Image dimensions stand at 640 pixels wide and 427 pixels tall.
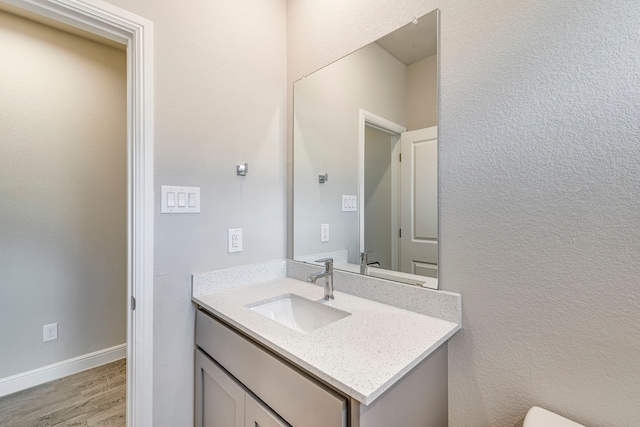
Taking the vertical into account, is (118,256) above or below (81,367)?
above

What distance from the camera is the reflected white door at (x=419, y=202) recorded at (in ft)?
3.60

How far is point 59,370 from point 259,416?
2.09m

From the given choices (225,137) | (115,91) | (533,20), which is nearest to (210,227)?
(225,137)

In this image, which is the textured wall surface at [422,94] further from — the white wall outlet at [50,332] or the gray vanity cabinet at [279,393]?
the white wall outlet at [50,332]

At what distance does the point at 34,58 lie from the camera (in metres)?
1.94

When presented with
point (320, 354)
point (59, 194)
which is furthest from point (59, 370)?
point (320, 354)

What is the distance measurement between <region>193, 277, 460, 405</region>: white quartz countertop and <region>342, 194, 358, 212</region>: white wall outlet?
0.45 metres

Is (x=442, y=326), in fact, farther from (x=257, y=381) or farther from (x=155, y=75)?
(x=155, y=75)

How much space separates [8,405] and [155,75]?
225 cm

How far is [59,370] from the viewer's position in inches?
80.4

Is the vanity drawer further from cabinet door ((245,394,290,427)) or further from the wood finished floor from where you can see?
the wood finished floor

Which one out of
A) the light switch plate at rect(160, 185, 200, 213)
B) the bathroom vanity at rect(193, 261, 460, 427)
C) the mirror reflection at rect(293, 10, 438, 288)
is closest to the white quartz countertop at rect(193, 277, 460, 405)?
the bathroom vanity at rect(193, 261, 460, 427)

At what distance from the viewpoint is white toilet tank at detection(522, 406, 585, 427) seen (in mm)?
765

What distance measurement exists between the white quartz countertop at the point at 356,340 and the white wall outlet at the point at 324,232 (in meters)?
0.38
